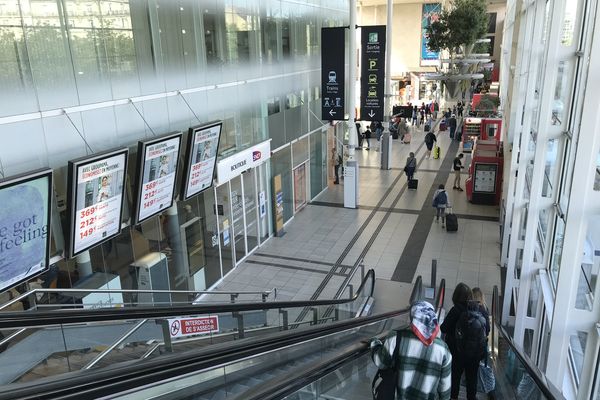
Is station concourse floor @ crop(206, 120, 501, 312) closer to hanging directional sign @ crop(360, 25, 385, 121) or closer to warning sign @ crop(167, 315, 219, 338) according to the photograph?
hanging directional sign @ crop(360, 25, 385, 121)

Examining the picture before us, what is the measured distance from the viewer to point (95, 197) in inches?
313

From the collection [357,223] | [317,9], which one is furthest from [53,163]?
[317,9]

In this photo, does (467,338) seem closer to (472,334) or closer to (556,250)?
(472,334)

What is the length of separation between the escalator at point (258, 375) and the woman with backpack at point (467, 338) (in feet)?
1.31

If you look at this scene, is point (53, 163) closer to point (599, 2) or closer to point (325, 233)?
point (599, 2)

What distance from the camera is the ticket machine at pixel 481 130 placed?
22.3 metres

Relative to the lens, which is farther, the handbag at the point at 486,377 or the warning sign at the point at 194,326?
the warning sign at the point at 194,326

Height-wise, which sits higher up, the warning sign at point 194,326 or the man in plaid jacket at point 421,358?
the man in plaid jacket at point 421,358

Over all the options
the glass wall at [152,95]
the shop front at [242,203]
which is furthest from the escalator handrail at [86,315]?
the shop front at [242,203]

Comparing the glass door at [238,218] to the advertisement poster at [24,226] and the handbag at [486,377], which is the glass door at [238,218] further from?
the handbag at [486,377]

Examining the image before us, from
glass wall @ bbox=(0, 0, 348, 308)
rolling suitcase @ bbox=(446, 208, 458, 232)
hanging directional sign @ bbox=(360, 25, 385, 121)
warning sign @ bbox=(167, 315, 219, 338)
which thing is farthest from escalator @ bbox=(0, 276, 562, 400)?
hanging directional sign @ bbox=(360, 25, 385, 121)

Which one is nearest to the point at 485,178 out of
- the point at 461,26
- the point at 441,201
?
the point at 441,201

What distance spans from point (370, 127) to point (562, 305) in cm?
2741

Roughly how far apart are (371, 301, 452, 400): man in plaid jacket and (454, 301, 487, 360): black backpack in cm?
122
